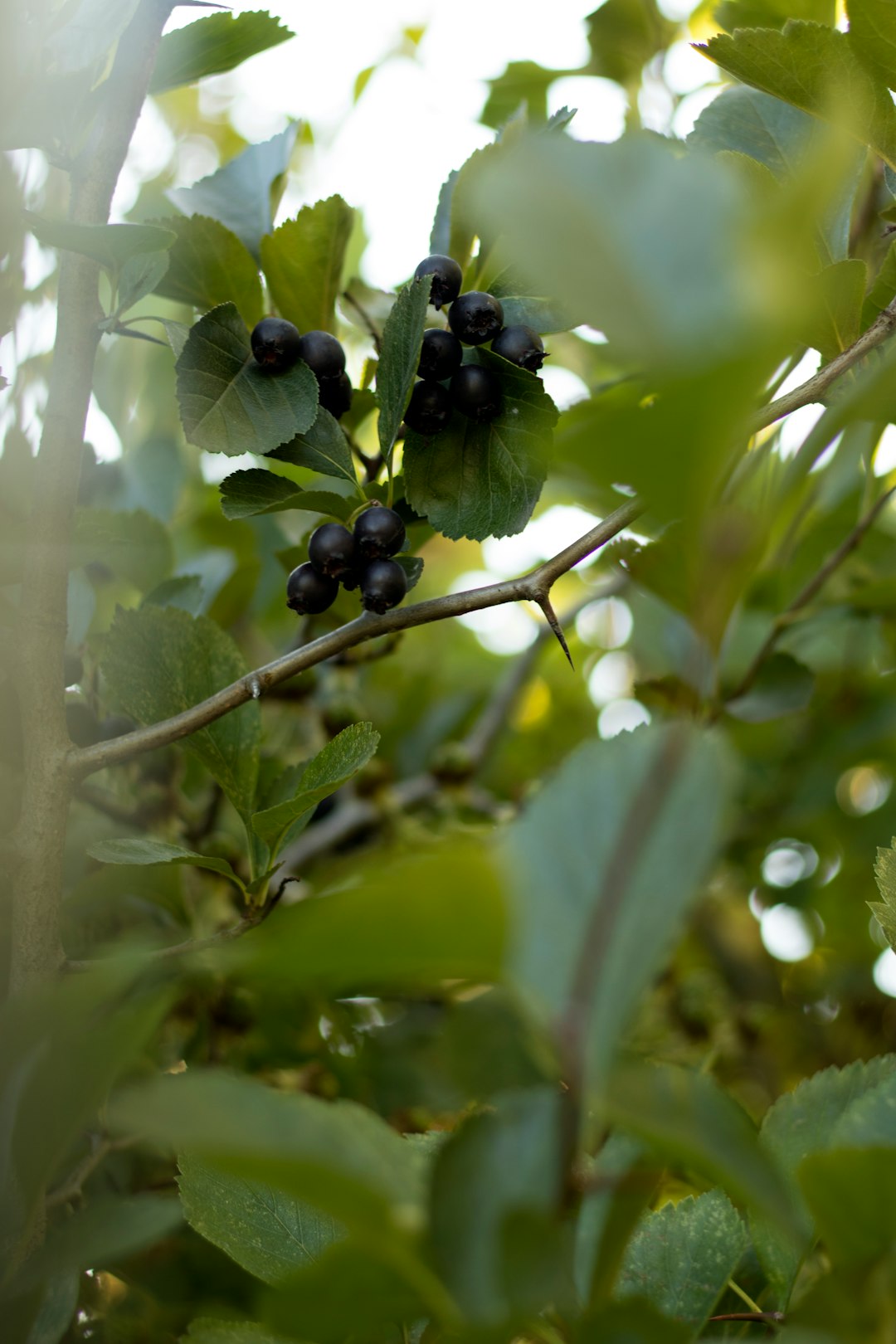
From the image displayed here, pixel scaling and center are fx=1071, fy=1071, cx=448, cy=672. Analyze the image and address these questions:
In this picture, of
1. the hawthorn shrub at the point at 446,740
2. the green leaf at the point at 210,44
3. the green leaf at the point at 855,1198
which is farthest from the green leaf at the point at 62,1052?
the green leaf at the point at 210,44

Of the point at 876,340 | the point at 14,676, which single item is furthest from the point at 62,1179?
the point at 876,340

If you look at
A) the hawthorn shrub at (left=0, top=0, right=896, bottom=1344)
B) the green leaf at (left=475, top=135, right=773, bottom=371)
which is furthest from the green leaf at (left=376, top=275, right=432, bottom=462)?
the green leaf at (left=475, top=135, right=773, bottom=371)

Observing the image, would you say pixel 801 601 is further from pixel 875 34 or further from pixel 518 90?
pixel 518 90

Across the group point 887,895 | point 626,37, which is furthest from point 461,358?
point 626,37

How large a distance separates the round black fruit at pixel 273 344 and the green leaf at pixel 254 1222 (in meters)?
0.44

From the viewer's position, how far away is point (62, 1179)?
66 cm

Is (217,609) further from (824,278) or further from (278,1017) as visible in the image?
(824,278)

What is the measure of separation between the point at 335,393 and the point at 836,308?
31 centimetres

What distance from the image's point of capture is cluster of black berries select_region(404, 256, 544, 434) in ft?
2.12

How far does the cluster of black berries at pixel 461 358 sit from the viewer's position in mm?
646

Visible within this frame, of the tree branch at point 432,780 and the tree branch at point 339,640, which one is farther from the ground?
the tree branch at point 339,640

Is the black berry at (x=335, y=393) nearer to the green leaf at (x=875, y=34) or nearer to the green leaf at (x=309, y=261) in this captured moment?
the green leaf at (x=309, y=261)

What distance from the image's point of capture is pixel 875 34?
1.98 ft

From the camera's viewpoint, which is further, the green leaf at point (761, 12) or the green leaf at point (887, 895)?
the green leaf at point (761, 12)
